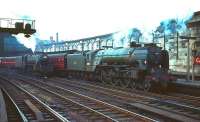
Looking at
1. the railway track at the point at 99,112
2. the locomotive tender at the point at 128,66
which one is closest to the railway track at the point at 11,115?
the railway track at the point at 99,112

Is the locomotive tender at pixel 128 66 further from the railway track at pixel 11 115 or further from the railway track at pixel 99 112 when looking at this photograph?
the railway track at pixel 11 115

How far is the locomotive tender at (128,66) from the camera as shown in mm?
A: 21078

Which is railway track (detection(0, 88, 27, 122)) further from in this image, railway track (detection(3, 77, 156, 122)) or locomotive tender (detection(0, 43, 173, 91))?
locomotive tender (detection(0, 43, 173, 91))

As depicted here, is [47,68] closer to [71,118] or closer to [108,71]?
[108,71]

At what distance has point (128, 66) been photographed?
23.2 m

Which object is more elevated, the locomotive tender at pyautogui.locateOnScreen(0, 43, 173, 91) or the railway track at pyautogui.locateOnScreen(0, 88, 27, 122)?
the locomotive tender at pyautogui.locateOnScreen(0, 43, 173, 91)

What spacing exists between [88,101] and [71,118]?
175 inches

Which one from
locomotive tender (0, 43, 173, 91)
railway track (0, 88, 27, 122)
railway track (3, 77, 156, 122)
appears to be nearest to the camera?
railway track (0, 88, 27, 122)

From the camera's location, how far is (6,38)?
7825cm

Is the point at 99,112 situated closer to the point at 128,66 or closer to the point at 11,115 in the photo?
the point at 11,115

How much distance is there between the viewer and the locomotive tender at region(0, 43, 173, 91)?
2108 cm

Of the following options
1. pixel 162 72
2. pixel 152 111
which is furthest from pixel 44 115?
pixel 162 72

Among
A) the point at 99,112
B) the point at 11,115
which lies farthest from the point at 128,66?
the point at 11,115

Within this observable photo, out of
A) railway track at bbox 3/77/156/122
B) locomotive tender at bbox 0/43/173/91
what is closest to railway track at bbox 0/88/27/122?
railway track at bbox 3/77/156/122
